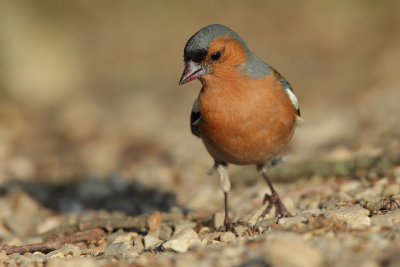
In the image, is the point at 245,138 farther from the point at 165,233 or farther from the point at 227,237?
the point at 165,233

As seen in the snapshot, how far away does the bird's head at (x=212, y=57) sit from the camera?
4789 mm

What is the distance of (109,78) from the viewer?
11844 mm

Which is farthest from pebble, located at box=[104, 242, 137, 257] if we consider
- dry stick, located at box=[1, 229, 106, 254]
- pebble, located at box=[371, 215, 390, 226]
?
pebble, located at box=[371, 215, 390, 226]

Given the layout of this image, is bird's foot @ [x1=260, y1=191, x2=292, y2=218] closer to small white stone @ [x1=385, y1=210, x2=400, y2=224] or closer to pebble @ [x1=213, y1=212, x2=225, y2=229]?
pebble @ [x1=213, y1=212, x2=225, y2=229]

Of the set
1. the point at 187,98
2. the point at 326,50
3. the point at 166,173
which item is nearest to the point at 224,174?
the point at 166,173

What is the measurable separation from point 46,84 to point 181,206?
19.8 ft

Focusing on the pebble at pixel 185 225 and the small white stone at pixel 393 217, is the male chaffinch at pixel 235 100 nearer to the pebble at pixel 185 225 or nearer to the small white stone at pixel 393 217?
the pebble at pixel 185 225

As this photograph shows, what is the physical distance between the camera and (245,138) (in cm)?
473

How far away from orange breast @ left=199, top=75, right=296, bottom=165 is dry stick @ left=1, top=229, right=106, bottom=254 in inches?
51.7

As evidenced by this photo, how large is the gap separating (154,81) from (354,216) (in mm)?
8054

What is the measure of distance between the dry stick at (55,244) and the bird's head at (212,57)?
61.2 inches

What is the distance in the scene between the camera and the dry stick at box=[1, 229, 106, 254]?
14.1 ft

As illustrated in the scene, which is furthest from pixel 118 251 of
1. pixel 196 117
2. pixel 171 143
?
pixel 171 143

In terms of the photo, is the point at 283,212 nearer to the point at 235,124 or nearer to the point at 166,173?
the point at 235,124
